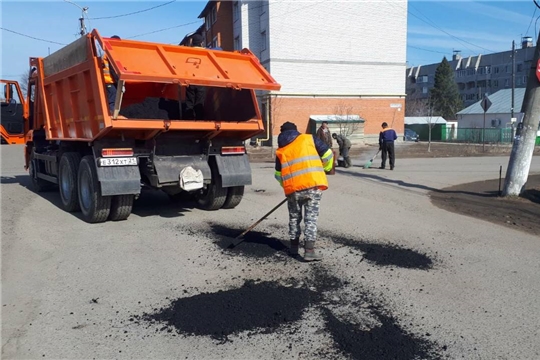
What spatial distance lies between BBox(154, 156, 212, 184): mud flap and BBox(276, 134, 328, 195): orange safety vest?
2.65 m

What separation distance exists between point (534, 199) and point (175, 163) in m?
7.11

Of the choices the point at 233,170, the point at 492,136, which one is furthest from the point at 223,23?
the point at 233,170

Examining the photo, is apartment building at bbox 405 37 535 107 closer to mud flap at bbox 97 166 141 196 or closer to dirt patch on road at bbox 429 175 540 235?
dirt patch on road at bbox 429 175 540 235

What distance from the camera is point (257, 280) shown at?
515 centimetres

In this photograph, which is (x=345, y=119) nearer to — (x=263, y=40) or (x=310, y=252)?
(x=263, y=40)

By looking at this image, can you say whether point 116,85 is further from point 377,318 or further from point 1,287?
point 377,318

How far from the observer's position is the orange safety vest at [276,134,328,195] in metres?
5.71

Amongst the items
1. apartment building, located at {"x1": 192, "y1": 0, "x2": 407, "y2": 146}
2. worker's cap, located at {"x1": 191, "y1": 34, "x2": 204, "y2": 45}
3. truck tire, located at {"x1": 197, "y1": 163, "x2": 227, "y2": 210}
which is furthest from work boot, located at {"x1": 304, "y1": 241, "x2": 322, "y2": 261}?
apartment building, located at {"x1": 192, "y1": 0, "x2": 407, "y2": 146}

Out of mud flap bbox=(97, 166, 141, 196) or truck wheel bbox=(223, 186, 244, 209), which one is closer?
mud flap bbox=(97, 166, 141, 196)

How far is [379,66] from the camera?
35.6 metres

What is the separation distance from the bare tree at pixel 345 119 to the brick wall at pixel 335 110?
73 millimetres

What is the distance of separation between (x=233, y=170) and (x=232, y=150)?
38 cm

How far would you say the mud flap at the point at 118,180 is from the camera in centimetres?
733

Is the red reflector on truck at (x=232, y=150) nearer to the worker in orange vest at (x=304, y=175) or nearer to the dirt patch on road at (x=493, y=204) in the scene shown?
the worker in orange vest at (x=304, y=175)
